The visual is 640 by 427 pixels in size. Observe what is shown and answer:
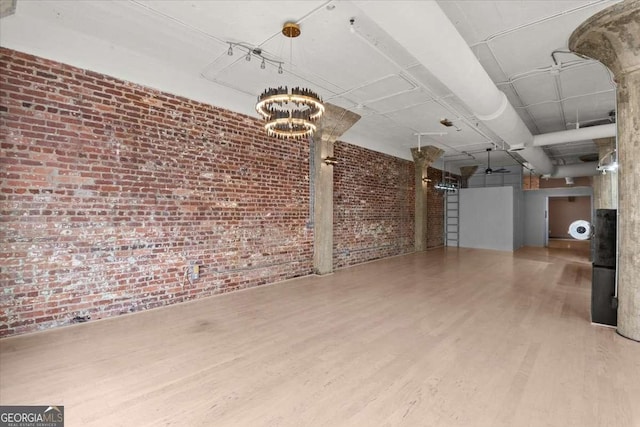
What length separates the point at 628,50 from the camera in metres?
3.19

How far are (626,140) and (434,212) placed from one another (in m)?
8.82

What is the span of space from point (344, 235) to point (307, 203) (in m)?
1.56

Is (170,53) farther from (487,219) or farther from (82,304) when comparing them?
(487,219)

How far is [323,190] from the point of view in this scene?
6609 mm

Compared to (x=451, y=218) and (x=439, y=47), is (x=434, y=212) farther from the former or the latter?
(x=439, y=47)

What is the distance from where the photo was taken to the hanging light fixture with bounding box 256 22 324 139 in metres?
3.24

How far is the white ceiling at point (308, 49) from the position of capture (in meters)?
3.18

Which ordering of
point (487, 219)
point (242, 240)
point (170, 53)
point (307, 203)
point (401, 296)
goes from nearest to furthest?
point (170, 53) → point (401, 296) → point (242, 240) → point (307, 203) → point (487, 219)

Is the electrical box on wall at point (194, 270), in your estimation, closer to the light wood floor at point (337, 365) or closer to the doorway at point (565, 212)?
the light wood floor at point (337, 365)

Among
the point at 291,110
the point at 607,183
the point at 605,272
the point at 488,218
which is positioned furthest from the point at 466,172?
the point at 291,110

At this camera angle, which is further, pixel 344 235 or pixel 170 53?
pixel 344 235

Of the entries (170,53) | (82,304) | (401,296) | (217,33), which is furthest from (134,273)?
(401,296)

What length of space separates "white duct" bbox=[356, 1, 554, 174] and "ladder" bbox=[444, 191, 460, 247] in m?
8.31

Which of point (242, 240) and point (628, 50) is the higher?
point (628, 50)
